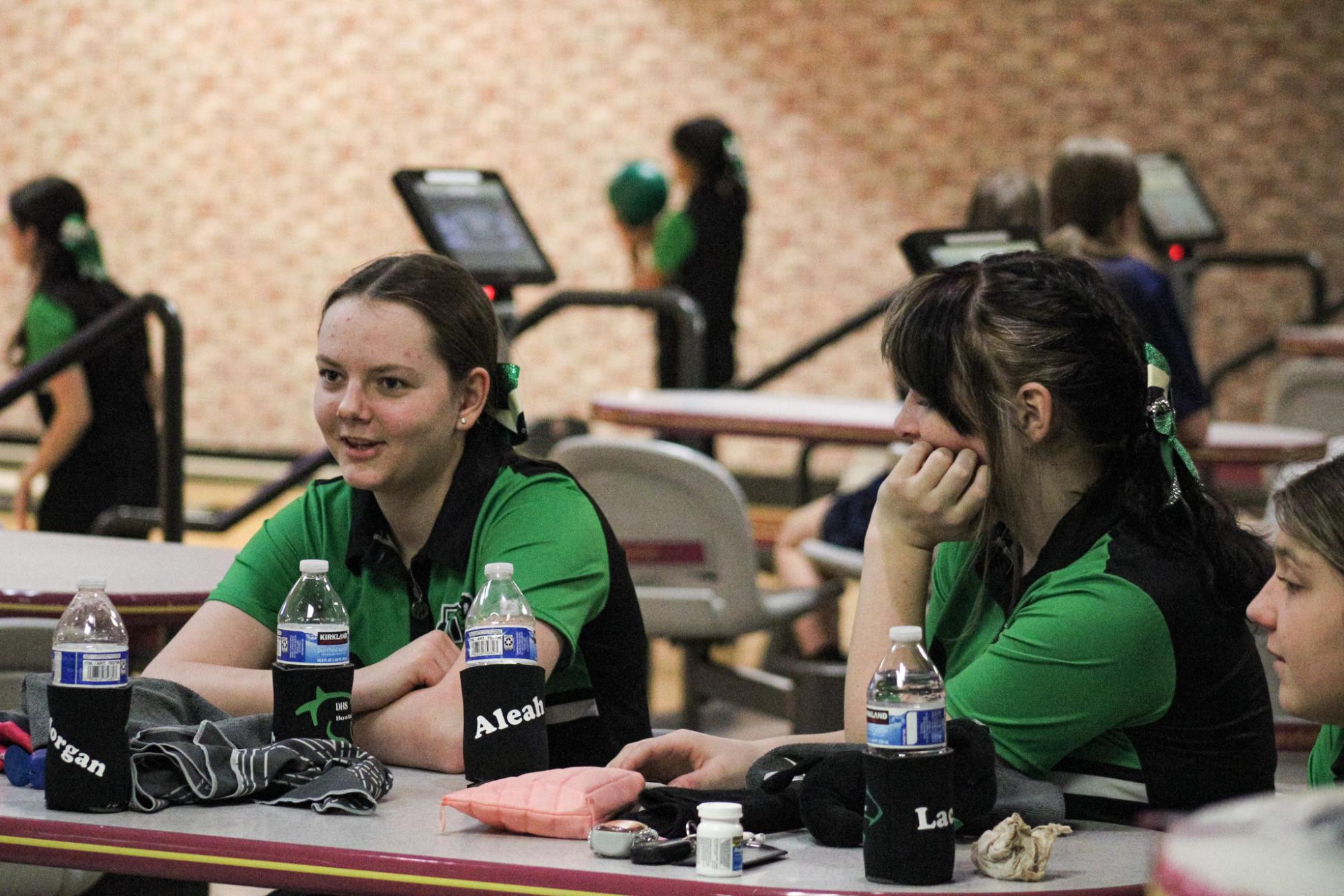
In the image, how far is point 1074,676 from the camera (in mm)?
1718

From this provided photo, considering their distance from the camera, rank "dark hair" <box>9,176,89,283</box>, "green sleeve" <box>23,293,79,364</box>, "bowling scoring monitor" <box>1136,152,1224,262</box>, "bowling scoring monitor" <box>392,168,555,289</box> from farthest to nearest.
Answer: "bowling scoring monitor" <box>1136,152,1224,262</box> < "dark hair" <box>9,176,89,283</box> < "green sleeve" <box>23,293,79,364</box> < "bowling scoring monitor" <box>392,168,555,289</box>

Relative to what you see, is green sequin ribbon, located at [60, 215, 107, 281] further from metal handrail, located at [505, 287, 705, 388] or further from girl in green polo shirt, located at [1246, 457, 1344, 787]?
girl in green polo shirt, located at [1246, 457, 1344, 787]

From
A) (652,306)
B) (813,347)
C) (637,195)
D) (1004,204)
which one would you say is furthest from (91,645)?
(637,195)

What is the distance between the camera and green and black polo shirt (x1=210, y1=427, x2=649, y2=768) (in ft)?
6.96

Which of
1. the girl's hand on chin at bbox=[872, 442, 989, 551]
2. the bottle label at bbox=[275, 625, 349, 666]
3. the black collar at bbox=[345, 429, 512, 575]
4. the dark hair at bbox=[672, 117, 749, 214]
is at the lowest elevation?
the bottle label at bbox=[275, 625, 349, 666]

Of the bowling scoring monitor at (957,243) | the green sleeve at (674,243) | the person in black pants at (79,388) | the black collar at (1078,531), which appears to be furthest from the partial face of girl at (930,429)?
the green sleeve at (674,243)

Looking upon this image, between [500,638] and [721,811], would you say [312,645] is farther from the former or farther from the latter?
[721,811]

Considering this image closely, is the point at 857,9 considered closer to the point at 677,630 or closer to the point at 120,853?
the point at 677,630

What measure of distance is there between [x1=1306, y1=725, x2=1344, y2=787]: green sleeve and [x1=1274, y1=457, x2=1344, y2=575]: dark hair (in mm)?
229

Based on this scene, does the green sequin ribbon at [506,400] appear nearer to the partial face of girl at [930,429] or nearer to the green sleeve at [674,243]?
the partial face of girl at [930,429]

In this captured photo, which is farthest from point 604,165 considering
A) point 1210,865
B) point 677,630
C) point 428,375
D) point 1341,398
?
point 1210,865

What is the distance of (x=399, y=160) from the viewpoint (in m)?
8.87

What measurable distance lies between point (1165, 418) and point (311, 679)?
894mm

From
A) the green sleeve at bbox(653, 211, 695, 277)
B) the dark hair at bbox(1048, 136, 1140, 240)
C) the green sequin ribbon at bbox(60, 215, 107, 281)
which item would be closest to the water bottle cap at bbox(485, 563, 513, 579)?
the dark hair at bbox(1048, 136, 1140, 240)
